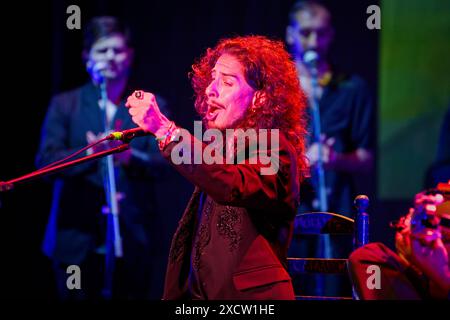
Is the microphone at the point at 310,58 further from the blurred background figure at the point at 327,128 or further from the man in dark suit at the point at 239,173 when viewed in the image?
the man in dark suit at the point at 239,173

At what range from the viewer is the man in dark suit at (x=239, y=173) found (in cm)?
213

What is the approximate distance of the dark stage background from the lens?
16.5 ft

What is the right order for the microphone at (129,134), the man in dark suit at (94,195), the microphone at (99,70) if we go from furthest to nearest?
the microphone at (99,70) < the man in dark suit at (94,195) < the microphone at (129,134)

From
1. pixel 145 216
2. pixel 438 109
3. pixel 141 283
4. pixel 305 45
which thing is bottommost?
pixel 141 283

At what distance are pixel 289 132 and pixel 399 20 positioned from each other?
108 inches

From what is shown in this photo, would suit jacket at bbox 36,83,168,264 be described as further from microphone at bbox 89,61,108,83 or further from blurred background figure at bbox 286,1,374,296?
blurred background figure at bbox 286,1,374,296

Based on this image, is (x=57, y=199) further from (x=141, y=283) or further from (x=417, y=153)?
(x=417, y=153)

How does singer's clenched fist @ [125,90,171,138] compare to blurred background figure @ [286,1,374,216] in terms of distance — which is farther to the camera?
blurred background figure @ [286,1,374,216]

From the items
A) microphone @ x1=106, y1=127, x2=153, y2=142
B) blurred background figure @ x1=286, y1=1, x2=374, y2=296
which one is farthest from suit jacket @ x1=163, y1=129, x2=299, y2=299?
blurred background figure @ x1=286, y1=1, x2=374, y2=296

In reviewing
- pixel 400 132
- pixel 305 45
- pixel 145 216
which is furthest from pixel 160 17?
pixel 400 132

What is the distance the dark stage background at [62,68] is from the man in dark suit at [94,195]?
0.39m

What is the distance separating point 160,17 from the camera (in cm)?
538

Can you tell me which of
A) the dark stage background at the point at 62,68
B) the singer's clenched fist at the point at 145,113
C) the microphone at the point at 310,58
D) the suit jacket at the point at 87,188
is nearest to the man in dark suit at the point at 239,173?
the singer's clenched fist at the point at 145,113
